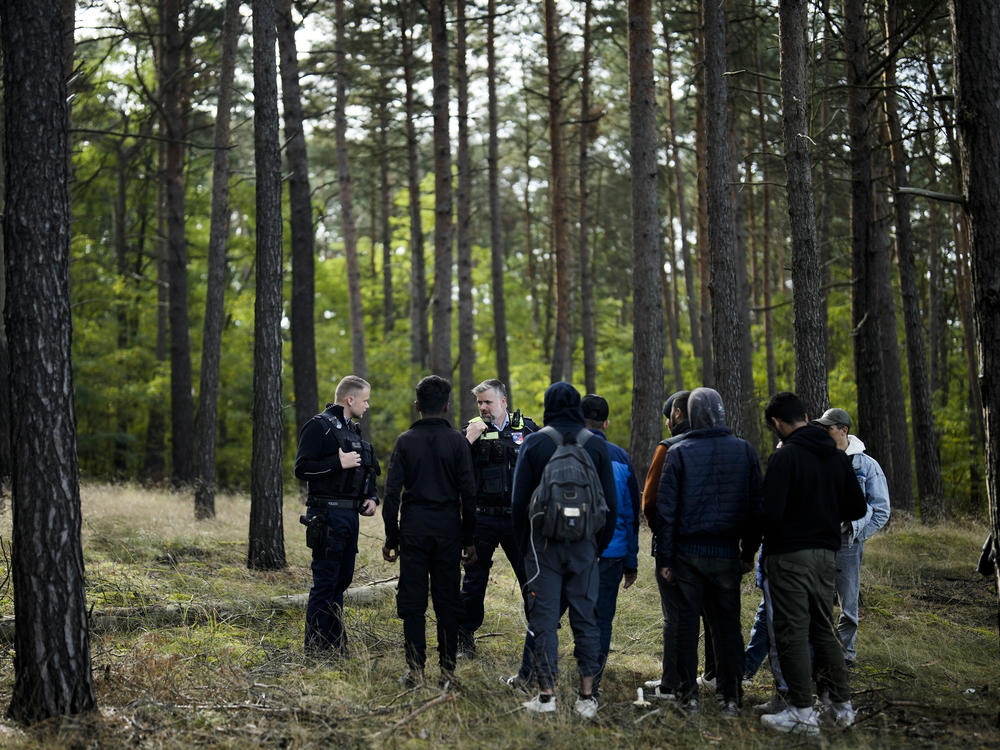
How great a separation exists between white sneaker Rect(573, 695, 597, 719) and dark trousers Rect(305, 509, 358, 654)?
2.08 meters

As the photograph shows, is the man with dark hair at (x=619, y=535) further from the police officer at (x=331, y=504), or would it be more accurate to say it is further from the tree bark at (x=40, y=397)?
the tree bark at (x=40, y=397)

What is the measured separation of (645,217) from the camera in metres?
13.7

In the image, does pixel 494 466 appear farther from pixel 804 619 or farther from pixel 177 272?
pixel 177 272

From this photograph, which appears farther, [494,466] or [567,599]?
[494,466]

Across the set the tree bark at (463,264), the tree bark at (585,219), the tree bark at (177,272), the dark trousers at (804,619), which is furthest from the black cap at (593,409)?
the tree bark at (585,219)

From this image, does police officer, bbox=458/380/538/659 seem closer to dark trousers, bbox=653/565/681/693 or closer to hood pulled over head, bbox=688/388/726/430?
dark trousers, bbox=653/565/681/693

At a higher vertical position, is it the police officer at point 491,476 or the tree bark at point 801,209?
the tree bark at point 801,209

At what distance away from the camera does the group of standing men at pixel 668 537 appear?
582 cm

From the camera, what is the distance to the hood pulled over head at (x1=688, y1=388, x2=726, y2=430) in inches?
239

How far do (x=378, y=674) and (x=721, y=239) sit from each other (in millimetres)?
7054

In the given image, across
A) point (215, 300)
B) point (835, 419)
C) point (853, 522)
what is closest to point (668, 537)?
point (853, 522)

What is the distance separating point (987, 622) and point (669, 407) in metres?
5.27

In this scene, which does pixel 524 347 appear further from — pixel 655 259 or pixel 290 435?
pixel 655 259

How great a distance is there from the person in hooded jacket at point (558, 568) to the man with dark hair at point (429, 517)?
0.63m
